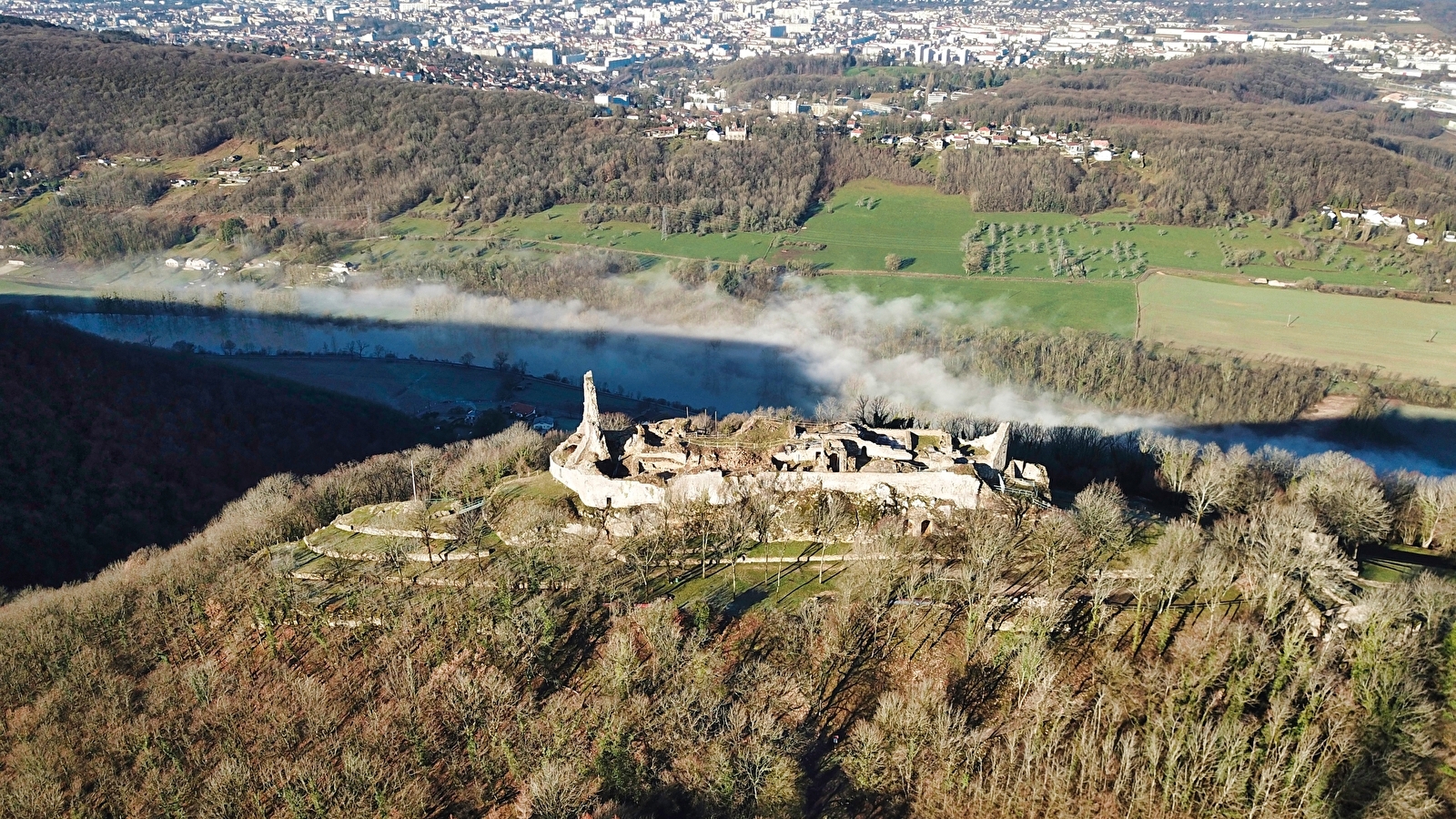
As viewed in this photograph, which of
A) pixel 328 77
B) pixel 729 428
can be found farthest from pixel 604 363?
pixel 328 77

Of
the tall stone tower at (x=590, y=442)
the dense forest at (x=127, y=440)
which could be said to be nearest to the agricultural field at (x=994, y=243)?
the dense forest at (x=127, y=440)

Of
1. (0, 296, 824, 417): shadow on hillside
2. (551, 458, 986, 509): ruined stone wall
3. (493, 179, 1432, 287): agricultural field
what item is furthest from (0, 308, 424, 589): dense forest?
(493, 179, 1432, 287): agricultural field

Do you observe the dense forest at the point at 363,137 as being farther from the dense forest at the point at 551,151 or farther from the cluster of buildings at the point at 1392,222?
the cluster of buildings at the point at 1392,222

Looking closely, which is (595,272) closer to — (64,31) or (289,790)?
(289,790)

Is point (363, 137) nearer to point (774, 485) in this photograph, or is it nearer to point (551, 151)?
point (551, 151)

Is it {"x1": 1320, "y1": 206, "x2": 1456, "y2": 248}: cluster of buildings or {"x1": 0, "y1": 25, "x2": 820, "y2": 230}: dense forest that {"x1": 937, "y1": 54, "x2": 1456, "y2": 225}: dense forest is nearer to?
{"x1": 1320, "y1": 206, "x2": 1456, "y2": 248}: cluster of buildings

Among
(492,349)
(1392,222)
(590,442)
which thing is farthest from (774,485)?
(1392,222)
